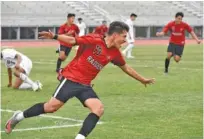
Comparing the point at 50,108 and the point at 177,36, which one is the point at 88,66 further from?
the point at 177,36

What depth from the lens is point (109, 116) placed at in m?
11.8

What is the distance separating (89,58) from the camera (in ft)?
28.8

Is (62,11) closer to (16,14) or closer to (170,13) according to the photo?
(16,14)

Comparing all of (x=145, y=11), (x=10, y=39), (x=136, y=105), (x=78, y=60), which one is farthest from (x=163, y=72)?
(x=145, y=11)

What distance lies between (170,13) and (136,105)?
44850 millimetres

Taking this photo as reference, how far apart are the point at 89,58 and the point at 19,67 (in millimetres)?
7837

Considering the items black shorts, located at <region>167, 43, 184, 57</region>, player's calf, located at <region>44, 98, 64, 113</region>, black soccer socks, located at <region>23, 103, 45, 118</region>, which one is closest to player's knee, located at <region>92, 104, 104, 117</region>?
player's calf, located at <region>44, 98, 64, 113</region>

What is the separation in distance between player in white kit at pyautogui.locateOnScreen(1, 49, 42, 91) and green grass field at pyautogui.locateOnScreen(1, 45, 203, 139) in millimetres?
301

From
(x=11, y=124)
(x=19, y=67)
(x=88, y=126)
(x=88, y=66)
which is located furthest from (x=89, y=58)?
(x=19, y=67)

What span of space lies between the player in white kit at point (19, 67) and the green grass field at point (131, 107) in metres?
0.30

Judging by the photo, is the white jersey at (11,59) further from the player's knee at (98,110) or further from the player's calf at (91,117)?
the player's knee at (98,110)

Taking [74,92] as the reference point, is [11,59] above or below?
below

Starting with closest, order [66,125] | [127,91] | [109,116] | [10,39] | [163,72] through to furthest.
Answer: [66,125], [109,116], [127,91], [163,72], [10,39]

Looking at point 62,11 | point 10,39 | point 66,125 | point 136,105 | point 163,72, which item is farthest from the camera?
point 62,11
